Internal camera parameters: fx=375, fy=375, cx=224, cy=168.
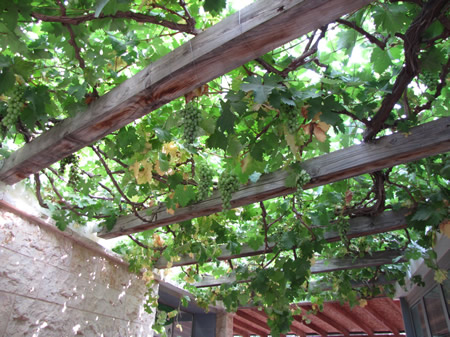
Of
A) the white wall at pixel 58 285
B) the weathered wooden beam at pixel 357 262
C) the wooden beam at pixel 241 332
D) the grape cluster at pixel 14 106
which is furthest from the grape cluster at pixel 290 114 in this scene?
the wooden beam at pixel 241 332

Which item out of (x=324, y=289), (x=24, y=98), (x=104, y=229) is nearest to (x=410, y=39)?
(x=24, y=98)

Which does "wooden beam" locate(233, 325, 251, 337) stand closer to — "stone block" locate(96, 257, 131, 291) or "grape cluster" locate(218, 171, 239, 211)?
"stone block" locate(96, 257, 131, 291)

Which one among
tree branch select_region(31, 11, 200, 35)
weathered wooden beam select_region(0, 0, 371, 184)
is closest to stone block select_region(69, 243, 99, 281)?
weathered wooden beam select_region(0, 0, 371, 184)

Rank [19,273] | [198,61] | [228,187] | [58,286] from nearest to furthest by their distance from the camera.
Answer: [198,61] < [228,187] < [19,273] < [58,286]

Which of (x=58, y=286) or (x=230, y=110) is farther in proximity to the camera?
(x=58, y=286)

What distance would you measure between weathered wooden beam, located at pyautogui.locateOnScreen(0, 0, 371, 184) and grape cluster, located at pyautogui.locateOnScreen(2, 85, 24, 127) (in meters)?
0.23

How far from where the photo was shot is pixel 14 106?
193 centimetres

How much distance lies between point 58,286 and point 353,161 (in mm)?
2690

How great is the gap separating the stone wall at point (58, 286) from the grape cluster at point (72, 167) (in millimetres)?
706

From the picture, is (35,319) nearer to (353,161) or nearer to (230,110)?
(230,110)

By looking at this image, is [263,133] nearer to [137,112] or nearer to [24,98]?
[137,112]

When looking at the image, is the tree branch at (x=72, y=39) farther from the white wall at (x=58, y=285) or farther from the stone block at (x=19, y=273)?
the stone block at (x=19, y=273)

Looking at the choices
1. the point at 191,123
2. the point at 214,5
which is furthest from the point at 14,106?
the point at 214,5

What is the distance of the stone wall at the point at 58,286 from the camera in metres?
2.84
